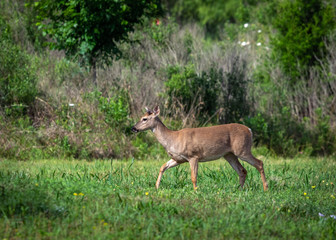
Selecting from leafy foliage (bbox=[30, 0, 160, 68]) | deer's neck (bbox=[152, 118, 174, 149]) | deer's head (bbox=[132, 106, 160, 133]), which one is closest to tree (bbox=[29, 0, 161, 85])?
leafy foliage (bbox=[30, 0, 160, 68])

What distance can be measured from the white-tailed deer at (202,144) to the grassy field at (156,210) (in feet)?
1.39

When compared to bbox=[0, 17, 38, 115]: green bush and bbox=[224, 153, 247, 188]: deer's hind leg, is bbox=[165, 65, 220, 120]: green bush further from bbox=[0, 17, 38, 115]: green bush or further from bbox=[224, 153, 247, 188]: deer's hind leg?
bbox=[224, 153, 247, 188]: deer's hind leg

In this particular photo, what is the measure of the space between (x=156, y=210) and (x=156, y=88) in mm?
7822

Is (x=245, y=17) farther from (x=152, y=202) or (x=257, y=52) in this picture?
(x=152, y=202)

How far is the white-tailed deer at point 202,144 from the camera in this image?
27.2ft

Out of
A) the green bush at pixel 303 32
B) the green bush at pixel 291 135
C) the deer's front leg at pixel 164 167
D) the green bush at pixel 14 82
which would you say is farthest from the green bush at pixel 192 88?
the deer's front leg at pixel 164 167

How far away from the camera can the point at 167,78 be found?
14.3 meters

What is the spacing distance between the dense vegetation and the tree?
0.17 ft

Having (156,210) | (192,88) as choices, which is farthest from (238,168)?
(192,88)

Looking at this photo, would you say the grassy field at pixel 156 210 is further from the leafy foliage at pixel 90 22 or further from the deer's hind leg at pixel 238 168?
the leafy foliage at pixel 90 22

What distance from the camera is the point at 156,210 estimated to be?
20.2 feet

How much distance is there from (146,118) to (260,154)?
4.78 meters

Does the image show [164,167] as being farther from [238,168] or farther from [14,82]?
[14,82]

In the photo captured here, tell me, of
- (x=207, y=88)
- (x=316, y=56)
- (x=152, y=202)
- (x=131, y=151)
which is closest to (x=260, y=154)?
(x=207, y=88)
